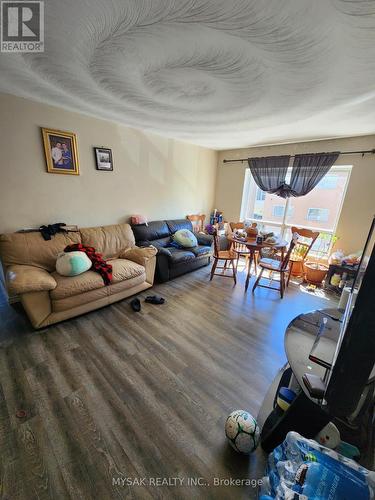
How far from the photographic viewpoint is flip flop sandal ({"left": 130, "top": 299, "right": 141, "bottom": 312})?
98.3 inches

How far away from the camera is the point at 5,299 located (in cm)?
250

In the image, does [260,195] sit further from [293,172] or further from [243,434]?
[243,434]

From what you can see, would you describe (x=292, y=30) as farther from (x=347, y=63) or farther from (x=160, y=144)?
(x=160, y=144)

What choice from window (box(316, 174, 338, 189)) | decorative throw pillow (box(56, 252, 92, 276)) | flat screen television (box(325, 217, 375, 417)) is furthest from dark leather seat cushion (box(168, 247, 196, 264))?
window (box(316, 174, 338, 189))

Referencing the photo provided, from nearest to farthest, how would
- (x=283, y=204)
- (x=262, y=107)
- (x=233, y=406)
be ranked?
(x=233, y=406) < (x=262, y=107) < (x=283, y=204)

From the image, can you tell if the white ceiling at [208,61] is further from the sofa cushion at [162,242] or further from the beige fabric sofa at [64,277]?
the sofa cushion at [162,242]

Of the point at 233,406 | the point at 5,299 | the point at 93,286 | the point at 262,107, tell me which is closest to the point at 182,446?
the point at 233,406

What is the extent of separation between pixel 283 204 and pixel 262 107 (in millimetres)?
2490

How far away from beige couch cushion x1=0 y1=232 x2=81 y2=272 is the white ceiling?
155 centimetres

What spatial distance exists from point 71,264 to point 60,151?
5.03 feet

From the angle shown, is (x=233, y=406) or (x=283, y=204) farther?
(x=283, y=204)

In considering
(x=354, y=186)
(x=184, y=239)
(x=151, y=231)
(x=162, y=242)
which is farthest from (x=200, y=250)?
(x=354, y=186)

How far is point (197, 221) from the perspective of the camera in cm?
487

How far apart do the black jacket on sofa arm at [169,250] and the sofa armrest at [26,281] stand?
1490mm
